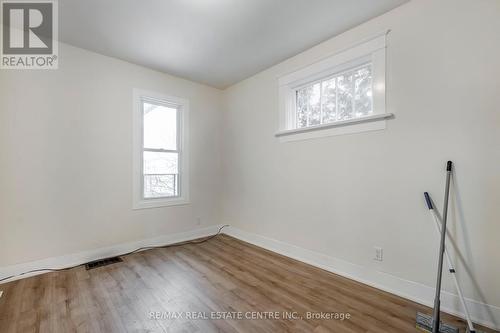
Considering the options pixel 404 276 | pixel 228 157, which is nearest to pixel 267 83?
pixel 228 157

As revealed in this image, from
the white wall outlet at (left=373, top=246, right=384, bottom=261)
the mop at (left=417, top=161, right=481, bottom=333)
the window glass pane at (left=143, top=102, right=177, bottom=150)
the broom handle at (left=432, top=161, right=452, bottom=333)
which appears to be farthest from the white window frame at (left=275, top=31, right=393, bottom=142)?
the window glass pane at (left=143, top=102, right=177, bottom=150)

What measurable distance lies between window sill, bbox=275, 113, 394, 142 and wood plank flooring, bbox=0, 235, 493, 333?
1.59 m

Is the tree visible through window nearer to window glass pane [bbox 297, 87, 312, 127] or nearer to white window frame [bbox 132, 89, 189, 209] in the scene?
window glass pane [bbox 297, 87, 312, 127]

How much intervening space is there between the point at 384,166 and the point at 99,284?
10.1 feet

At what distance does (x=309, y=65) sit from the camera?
2.85m

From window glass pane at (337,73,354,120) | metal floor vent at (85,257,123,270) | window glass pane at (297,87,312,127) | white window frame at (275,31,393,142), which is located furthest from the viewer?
window glass pane at (297,87,312,127)

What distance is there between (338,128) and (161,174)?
2728 millimetres

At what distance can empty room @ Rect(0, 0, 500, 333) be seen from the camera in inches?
69.5

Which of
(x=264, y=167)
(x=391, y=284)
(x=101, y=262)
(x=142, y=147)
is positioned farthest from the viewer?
(x=264, y=167)

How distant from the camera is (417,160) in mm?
2020

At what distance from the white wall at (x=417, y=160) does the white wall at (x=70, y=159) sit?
7.53 feet

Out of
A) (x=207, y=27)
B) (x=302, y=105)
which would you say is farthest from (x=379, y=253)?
(x=207, y=27)

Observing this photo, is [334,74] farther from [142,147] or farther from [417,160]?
[142,147]

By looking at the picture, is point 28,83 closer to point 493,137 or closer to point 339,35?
point 339,35
